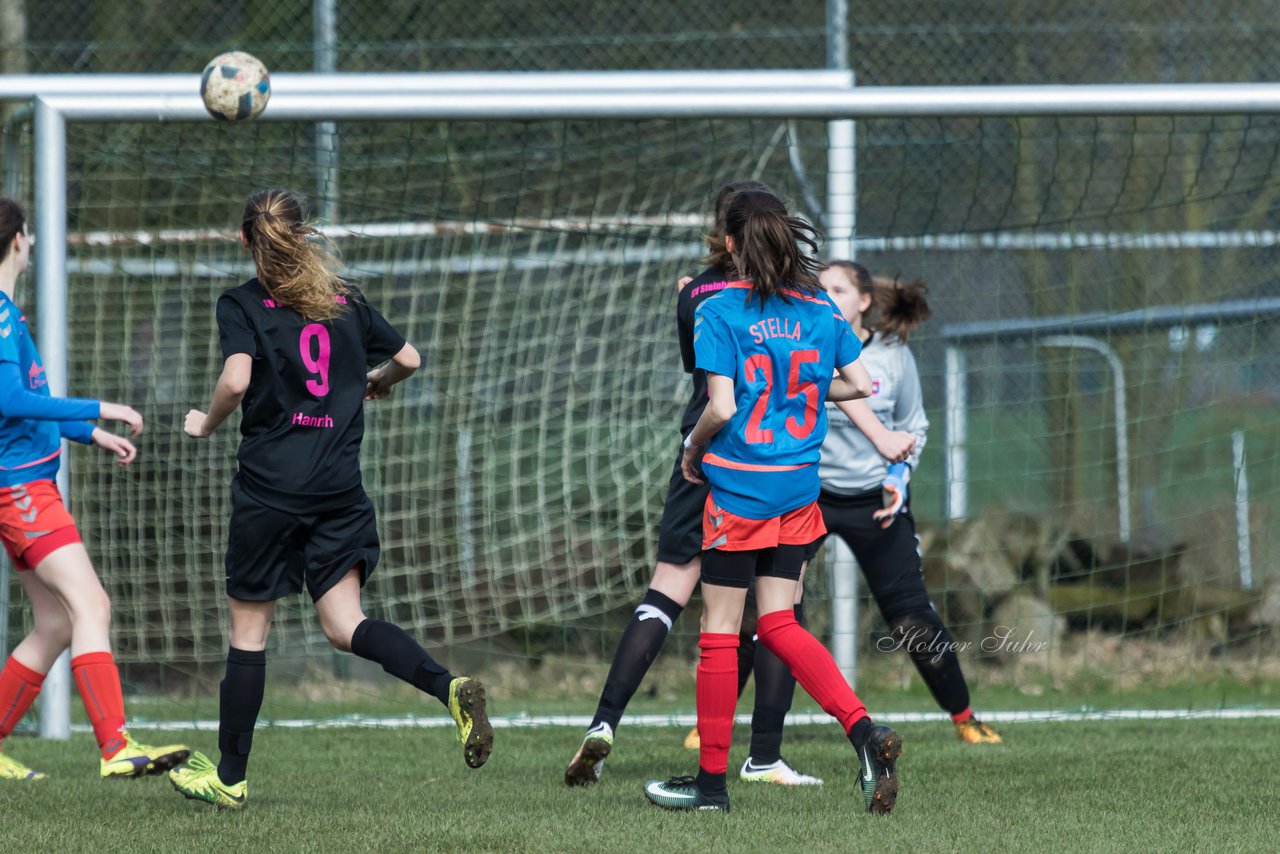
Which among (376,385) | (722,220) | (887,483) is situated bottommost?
(887,483)

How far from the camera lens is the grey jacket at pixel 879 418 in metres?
5.02

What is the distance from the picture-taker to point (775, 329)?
3744mm

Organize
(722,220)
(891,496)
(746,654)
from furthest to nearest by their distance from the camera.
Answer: (746,654) → (891,496) → (722,220)

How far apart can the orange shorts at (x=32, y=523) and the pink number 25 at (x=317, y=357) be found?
3.57 feet

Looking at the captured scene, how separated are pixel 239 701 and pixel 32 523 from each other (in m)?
0.96

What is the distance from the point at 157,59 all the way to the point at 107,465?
3248mm

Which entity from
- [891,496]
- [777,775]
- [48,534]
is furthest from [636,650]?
[48,534]

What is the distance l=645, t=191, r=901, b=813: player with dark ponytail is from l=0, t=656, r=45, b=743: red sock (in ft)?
6.83

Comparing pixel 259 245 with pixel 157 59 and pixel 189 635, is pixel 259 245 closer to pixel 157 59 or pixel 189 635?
pixel 189 635

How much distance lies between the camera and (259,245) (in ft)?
12.5

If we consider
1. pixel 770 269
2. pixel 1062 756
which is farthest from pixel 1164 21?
pixel 770 269

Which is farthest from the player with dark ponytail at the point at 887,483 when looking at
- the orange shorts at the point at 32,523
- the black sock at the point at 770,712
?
the orange shorts at the point at 32,523

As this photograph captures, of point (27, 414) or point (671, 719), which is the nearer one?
point (27, 414)

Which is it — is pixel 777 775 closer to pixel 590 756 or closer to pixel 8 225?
pixel 590 756
